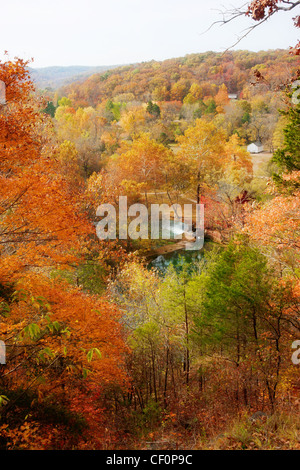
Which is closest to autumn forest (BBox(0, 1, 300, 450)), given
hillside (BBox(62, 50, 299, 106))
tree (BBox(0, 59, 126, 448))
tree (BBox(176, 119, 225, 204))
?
tree (BBox(0, 59, 126, 448))

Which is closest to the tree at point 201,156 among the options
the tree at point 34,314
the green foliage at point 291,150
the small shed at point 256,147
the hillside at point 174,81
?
the green foliage at point 291,150

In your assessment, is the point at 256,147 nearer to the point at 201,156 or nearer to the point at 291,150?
the point at 201,156

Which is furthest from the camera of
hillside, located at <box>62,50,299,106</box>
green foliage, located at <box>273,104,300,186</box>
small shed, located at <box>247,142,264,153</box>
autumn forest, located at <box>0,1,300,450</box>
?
hillside, located at <box>62,50,299,106</box>

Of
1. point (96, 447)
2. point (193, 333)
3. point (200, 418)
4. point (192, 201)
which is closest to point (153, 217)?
point (192, 201)

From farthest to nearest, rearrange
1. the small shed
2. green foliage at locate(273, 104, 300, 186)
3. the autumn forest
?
the small shed < green foliage at locate(273, 104, 300, 186) < the autumn forest

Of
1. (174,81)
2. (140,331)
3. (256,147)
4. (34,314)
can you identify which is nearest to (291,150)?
(140,331)

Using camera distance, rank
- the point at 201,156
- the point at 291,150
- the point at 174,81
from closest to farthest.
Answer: the point at 291,150 → the point at 201,156 → the point at 174,81

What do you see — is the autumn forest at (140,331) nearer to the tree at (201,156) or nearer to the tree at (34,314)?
the tree at (34,314)

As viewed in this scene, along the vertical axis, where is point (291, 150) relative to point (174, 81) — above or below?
below

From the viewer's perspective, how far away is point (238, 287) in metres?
8.89

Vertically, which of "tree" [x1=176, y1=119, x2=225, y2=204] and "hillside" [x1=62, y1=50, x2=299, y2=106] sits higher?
"hillside" [x1=62, y1=50, x2=299, y2=106]

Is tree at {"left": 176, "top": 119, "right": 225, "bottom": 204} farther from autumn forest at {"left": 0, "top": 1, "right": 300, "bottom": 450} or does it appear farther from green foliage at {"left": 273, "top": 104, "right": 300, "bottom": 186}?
green foliage at {"left": 273, "top": 104, "right": 300, "bottom": 186}

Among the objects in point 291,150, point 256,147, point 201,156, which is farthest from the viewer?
point 256,147

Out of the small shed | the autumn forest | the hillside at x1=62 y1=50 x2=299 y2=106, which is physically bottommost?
the autumn forest
